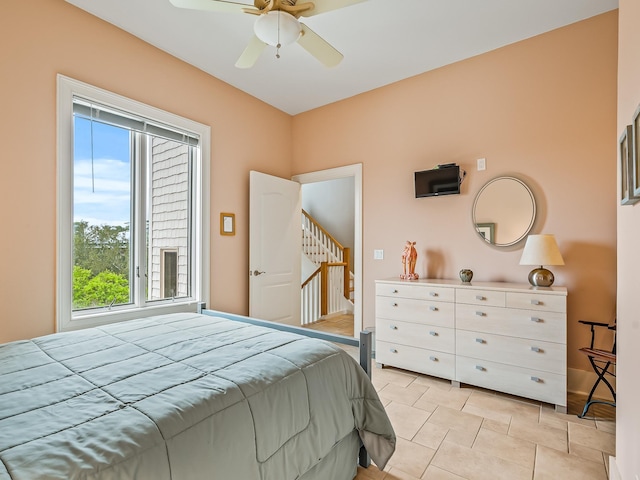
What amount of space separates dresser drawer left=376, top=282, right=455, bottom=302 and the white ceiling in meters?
2.18

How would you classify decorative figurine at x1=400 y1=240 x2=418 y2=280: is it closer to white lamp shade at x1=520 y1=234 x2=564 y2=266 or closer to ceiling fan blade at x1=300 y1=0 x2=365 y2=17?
white lamp shade at x1=520 y1=234 x2=564 y2=266

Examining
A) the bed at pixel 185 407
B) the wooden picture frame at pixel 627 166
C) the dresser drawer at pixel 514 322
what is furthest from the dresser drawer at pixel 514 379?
the wooden picture frame at pixel 627 166

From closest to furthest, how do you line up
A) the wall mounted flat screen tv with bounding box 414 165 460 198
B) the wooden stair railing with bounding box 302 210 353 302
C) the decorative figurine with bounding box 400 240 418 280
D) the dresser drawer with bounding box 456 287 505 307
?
the dresser drawer with bounding box 456 287 505 307 < the wall mounted flat screen tv with bounding box 414 165 460 198 < the decorative figurine with bounding box 400 240 418 280 < the wooden stair railing with bounding box 302 210 353 302

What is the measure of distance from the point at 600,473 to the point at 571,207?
6.12 feet

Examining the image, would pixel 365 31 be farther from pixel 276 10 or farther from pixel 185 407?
pixel 185 407

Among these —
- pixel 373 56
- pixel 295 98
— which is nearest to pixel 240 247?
pixel 295 98

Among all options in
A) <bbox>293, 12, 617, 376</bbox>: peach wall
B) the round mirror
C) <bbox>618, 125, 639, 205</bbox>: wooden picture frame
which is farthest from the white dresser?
<bbox>618, 125, 639, 205</bbox>: wooden picture frame

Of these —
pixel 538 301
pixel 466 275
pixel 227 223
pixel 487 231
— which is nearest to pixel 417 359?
pixel 466 275

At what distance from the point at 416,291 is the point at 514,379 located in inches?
39.4

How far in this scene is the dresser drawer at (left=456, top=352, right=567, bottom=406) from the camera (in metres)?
2.43

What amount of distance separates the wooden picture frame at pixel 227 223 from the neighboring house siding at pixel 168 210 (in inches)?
14.2

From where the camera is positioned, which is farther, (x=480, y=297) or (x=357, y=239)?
(x=357, y=239)

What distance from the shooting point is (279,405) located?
1.24 m

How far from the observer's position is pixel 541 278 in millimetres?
2625
